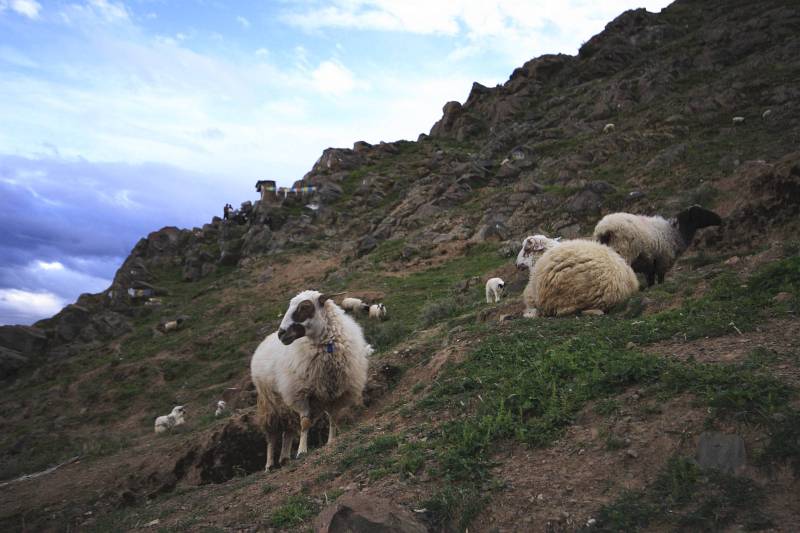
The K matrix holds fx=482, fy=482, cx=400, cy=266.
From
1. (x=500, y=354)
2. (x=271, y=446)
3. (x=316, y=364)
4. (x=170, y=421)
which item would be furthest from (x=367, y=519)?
(x=170, y=421)

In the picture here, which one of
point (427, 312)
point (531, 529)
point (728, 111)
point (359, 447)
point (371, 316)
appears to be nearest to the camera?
point (531, 529)

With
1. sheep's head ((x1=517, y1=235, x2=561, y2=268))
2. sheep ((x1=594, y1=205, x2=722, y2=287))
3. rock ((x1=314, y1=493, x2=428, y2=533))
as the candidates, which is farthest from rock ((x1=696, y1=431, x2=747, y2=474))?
sheep's head ((x1=517, y1=235, x2=561, y2=268))

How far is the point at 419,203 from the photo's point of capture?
35.6 metres

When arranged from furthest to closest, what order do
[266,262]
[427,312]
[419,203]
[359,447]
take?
[266,262] → [419,203] → [427,312] → [359,447]

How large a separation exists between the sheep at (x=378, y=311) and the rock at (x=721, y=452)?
48.8 feet

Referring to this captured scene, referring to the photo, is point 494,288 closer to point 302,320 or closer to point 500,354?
point 302,320

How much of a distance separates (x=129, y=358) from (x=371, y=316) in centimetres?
1509

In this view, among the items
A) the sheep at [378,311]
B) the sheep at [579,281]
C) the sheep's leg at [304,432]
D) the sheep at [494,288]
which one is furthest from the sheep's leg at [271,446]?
the sheep at [378,311]

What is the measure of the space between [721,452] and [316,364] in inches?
211

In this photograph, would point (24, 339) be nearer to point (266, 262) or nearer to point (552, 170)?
point (266, 262)

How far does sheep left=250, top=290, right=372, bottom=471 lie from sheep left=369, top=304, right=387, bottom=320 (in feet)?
32.4

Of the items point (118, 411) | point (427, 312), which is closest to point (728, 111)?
point (427, 312)

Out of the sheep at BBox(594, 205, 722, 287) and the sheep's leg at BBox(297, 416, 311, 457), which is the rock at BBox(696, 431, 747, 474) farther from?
the sheep at BBox(594, 205, 722, 287)

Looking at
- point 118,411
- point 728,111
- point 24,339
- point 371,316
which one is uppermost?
point 728,111
